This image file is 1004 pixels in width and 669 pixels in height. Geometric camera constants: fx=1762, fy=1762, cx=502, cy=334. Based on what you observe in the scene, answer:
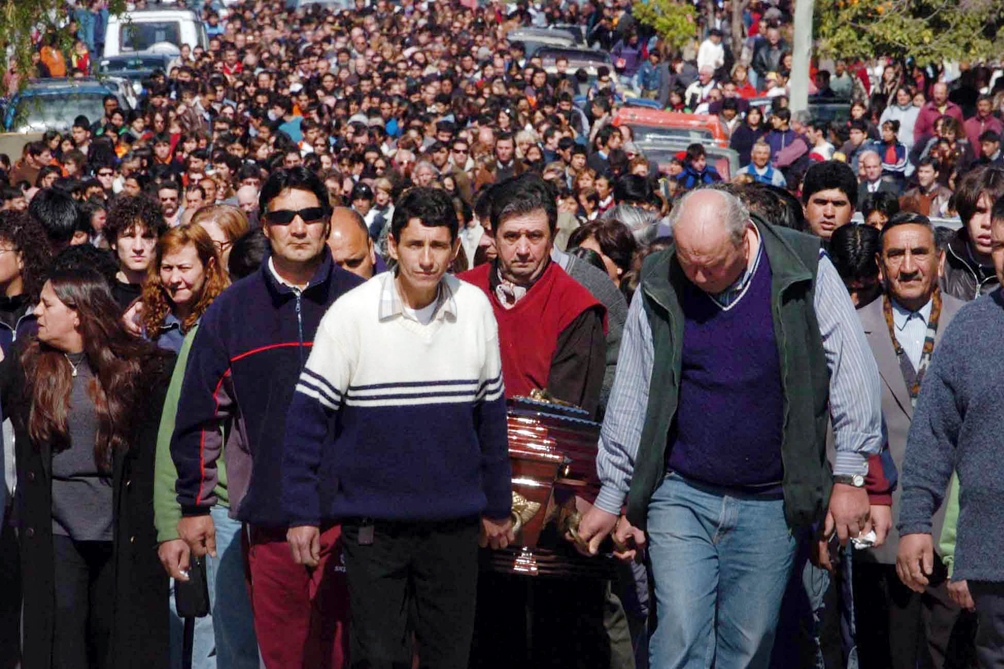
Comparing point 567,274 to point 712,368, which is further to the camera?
point 567,274

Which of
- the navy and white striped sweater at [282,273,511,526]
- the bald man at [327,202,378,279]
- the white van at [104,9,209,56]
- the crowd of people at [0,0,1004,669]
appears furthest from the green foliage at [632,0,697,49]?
the navy and white striped sweater at [282,273,511,526]

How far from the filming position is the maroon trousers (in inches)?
236

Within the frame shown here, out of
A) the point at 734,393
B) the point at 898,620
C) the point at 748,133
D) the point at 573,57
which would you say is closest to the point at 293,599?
the point at 734,393

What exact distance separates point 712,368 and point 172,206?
397 inches

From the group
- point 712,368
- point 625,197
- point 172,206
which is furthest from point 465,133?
point 712,368

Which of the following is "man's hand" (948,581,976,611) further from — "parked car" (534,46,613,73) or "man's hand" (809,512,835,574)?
"parked car" (534,46,613,73)

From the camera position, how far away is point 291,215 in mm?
6199

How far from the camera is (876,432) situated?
586 centimetres

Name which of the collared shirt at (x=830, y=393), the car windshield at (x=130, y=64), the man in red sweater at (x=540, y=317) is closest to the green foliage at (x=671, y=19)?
the car windshield at (x=130, y=64)

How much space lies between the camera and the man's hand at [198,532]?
20.2 feet

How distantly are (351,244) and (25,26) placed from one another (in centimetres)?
637

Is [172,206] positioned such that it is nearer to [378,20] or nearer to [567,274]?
[567,274]

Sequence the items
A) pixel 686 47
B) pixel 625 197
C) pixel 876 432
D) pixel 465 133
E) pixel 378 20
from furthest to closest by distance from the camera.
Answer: pixel 378 20
pixel 686 47
pixel 465 133
pixel 625 197
pixel 876 432

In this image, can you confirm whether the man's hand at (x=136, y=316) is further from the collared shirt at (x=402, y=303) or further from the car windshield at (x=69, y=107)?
→ the car windshield at (x=69, y=107)
